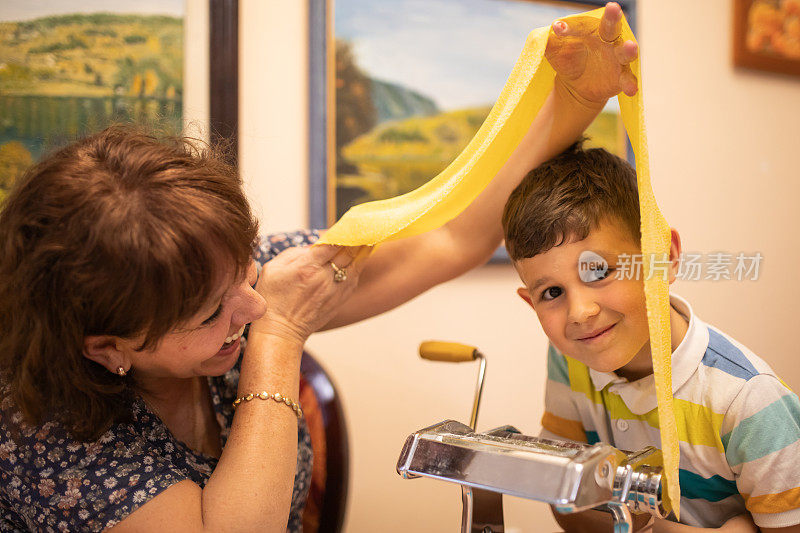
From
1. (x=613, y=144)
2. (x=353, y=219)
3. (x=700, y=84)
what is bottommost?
(x=353, y=219)

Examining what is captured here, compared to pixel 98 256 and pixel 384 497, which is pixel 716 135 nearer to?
pixel 384 497

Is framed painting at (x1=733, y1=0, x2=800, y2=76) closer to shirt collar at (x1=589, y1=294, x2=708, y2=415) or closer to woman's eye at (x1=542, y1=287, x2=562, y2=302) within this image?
shirt collar at (x1=589, y1=294, x2=708, y2=415)

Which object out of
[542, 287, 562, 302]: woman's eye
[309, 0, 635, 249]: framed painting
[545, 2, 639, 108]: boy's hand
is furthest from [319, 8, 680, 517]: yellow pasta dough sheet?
[309, 0, 635, 249]: framed painting

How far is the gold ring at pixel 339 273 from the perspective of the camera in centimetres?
88

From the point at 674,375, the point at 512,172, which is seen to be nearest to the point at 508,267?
the point at 512,172

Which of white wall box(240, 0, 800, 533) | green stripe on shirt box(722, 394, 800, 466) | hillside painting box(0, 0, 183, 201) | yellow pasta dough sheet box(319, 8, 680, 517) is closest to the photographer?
yellow pasta dough sheet box(319, 8, 680, 517)

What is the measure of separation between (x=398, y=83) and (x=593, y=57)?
86 centimetres

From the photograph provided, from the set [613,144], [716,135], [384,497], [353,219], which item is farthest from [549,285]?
[716,135]

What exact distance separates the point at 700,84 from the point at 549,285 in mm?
1293

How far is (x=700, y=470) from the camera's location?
786 millimetres

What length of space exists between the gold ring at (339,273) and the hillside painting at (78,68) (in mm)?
578

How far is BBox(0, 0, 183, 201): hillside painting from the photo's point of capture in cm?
128

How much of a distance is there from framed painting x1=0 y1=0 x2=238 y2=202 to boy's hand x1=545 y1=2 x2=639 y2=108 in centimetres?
82

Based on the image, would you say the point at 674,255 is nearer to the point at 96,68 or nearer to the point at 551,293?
the point at 551,293
